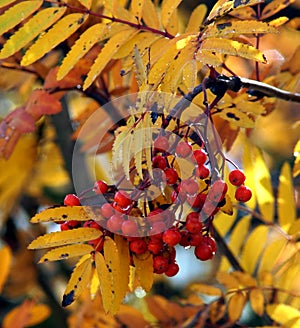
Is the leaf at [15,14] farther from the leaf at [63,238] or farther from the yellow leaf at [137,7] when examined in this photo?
the leaf at [63,238]

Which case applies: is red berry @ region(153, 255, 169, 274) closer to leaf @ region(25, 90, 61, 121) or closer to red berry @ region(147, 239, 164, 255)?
red berry @ region(147, 239, 164, 255)

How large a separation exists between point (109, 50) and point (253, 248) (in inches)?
23.9

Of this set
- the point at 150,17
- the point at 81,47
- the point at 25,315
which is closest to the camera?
the point at 81,47

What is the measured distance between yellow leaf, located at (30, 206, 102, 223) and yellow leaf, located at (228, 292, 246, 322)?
50cm

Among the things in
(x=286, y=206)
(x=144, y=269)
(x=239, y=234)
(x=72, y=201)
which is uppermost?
(x=72, y=201)

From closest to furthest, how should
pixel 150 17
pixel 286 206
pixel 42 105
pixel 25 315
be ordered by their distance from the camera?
pixel 150 17, pixel 42 105, pixel 286 206, pixel 25 315

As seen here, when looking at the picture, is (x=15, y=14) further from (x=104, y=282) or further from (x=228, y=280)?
(x=228, y=280)

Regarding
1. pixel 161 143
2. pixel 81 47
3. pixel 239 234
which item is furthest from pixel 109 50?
pixel 239 234

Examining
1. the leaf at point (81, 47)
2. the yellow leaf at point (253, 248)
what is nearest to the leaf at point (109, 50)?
the leaf at point (81, 47)

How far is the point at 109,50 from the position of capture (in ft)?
3.59

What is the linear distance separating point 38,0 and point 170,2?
0.65ft

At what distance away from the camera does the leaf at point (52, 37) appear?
1071 millimetres

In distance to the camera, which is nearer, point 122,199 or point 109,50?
point 122,199

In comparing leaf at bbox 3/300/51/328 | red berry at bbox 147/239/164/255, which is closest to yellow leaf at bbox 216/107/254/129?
red berry at bbox 147/239/164/255
